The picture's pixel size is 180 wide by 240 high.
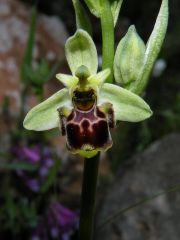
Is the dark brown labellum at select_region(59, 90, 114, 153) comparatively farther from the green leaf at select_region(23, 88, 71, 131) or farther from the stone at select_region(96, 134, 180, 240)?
the stone at select_region(96, 134, 180, 240)

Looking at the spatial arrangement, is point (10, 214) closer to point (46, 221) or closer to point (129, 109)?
point (46, 221)

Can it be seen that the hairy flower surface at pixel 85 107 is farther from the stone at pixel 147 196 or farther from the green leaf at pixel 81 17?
the stone at pixel 147 196

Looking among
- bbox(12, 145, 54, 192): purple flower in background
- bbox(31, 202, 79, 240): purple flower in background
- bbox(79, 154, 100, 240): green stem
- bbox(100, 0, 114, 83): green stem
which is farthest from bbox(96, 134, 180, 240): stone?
bbox(100, 0, 114, 83): green stem

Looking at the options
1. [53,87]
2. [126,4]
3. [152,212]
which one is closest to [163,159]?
[152,212]

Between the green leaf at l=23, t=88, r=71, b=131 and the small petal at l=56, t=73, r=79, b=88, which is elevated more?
the small petal at l=56, t=73, r=79, b=88

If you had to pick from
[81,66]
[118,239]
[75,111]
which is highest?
[81,66]

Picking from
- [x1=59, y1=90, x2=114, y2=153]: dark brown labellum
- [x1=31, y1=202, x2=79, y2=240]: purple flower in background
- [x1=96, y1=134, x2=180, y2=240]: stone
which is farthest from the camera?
[x1=31, y1=202, x2=79, y2=240]: purple flower in background

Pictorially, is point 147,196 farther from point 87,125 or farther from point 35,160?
point 87,125
